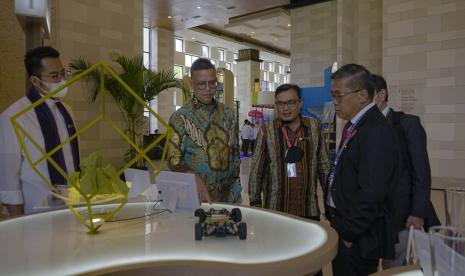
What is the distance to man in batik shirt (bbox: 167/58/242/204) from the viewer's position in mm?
2406

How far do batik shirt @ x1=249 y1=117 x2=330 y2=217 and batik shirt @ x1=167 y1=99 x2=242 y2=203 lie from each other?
0.20m

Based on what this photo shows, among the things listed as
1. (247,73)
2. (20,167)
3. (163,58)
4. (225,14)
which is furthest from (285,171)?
(247,73)

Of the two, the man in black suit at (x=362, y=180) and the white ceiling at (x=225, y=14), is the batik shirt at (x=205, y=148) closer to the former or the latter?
the man in black suit at (x=362, y=180)

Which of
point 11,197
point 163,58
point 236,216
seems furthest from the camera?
point 163,58

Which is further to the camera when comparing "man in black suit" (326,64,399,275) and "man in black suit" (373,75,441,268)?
"man in black suit" (373,75,441,268)

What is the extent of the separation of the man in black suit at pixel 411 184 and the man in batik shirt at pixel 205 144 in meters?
1.00

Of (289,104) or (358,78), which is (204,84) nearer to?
(289,104)

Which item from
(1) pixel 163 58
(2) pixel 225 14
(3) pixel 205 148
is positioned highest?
(2) pixel 225 14

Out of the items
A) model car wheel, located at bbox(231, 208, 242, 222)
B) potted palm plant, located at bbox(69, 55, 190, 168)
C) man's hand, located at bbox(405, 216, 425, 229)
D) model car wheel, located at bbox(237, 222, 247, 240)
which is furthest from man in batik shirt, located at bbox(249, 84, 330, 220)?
potted palm plant, located at bbox(69, 55, 190, 168)

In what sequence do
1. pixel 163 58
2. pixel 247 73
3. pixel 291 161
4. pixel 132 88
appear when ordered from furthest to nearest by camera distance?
pixel 247 73 < pixel 163 58 < pixel 132 88 < pixel 291 161

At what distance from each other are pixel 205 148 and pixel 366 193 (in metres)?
1.08

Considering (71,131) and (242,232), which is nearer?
(242,232)

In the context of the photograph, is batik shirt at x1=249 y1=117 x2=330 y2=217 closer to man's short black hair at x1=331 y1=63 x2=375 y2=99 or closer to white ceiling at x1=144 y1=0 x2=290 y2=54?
man's short black hair at x1=331 y1=63 x2=375 y2=99

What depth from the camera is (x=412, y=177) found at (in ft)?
7.57
